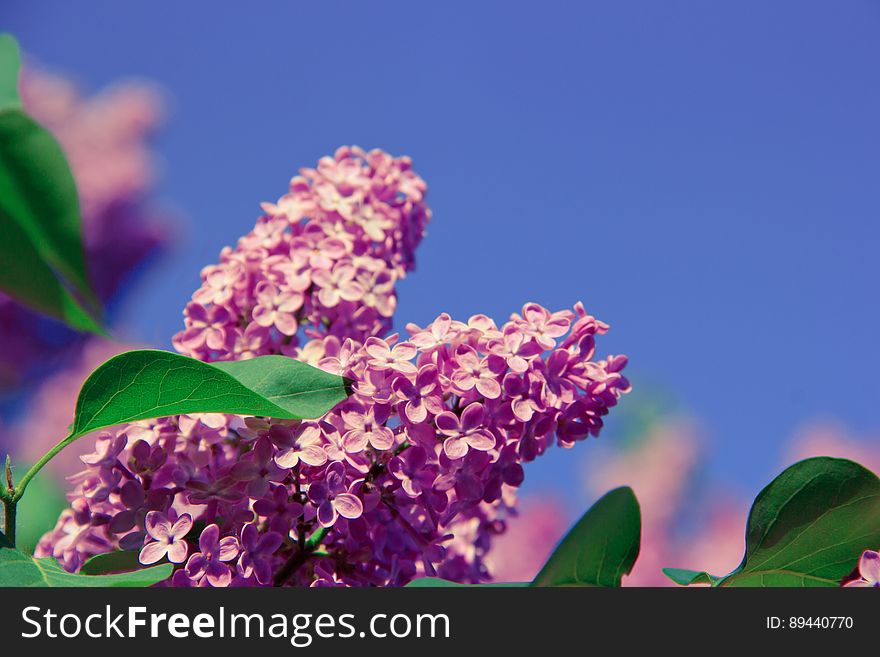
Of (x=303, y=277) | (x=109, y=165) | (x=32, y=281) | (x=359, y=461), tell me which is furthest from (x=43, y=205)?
(x=109, y=165)

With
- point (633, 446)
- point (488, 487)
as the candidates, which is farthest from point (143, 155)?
point (488, 487)

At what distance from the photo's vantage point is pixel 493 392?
2.04 ft

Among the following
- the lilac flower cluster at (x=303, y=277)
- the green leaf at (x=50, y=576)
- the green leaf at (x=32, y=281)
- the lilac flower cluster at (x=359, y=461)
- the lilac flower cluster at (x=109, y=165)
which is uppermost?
the lilac flower cluster at (x=109, y=165)

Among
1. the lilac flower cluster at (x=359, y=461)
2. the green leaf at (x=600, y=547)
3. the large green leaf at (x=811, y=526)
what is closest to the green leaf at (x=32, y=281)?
the lilac flower cluster at (x=359, y=461)

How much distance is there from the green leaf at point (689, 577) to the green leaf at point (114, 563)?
394 millimetres

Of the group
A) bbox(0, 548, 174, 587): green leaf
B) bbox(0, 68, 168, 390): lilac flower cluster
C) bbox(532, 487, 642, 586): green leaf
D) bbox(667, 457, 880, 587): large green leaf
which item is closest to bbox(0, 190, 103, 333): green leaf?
bbox(0, 548, 174, 587): green leaf

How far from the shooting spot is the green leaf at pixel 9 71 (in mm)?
704

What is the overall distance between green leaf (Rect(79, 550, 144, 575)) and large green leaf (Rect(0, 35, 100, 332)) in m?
0.18

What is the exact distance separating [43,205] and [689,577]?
0.59m

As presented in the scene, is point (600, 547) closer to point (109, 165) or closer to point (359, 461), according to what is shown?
point (359, 461)

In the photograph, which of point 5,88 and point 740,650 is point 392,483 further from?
point 5,88

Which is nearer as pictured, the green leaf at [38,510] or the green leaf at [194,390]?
the green leaf at [194,390]

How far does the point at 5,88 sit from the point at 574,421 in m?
0.56

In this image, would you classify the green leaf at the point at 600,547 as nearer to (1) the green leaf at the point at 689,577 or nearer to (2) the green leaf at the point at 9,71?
(1) the green leaf at the point at 689,577
